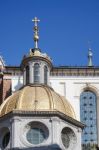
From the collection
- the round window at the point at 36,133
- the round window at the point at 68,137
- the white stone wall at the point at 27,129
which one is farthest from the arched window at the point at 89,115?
the round window at the point at 36,133

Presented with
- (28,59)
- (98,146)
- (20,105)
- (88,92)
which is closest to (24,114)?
(20,105)

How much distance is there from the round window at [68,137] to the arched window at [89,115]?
10216mm

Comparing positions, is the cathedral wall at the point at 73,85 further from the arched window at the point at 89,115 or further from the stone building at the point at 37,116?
the stone building at the point at 37,116

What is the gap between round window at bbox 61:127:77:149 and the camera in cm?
4025

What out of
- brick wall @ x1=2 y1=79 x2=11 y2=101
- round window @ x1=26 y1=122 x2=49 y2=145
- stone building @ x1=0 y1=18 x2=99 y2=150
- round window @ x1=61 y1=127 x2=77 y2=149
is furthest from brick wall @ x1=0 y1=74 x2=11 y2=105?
round window @ x1=26 y1=122 x2=49 y2=145

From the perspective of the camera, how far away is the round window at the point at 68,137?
40250 mm

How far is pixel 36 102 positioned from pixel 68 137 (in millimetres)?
2888

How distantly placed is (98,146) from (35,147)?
1150 centimetres

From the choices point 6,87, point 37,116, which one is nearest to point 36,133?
point 37,116

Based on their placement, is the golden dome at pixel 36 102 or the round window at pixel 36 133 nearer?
the round window at pixel 36 133

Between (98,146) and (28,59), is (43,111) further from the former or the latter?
(98,146)

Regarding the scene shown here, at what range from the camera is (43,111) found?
39.8 meters

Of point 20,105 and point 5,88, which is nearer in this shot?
point 20,105

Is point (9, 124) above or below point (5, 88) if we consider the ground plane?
below
